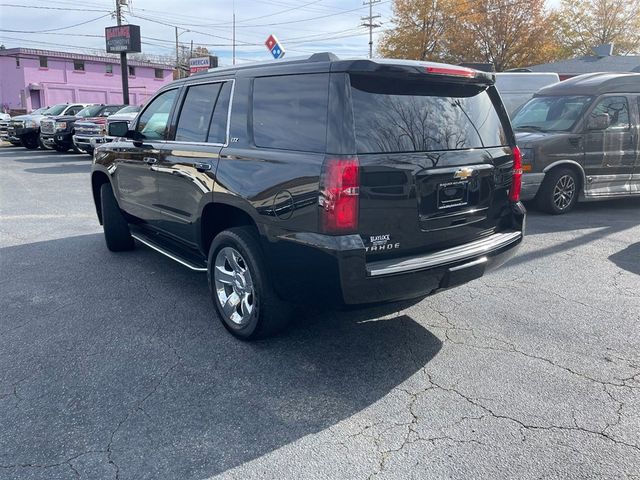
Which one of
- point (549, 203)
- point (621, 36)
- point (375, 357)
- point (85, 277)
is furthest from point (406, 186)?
point (621, 36)

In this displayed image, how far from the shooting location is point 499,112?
13.5 ft

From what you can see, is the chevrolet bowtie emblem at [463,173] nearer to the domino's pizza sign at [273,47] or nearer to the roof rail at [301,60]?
the roof rail at [301,60]

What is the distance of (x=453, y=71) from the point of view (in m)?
3.60

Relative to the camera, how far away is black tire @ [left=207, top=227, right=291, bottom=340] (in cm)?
363

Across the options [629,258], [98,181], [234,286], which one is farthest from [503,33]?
[234,286]

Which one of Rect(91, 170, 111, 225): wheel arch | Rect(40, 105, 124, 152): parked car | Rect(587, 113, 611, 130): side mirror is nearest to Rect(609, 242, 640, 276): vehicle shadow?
Rect(587, 113, 611, 130): side mirror

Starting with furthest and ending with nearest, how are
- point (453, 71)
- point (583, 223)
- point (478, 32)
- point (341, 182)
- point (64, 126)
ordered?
point (478, 32) < point (64, 126) < point (583, 223) < point (453, 71) < point (341, 182)

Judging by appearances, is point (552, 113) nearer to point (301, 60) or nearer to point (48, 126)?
point (301, 60)

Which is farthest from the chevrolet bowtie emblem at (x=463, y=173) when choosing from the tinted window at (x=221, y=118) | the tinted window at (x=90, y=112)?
the tinted window at (x=90, y=112)

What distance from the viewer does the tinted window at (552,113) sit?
8711 millimetres

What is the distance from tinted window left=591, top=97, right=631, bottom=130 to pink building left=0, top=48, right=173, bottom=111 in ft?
151

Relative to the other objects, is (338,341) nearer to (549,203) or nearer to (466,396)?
(466,396)

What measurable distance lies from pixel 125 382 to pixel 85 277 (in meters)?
2.41

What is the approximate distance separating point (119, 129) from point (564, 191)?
21.9ft
